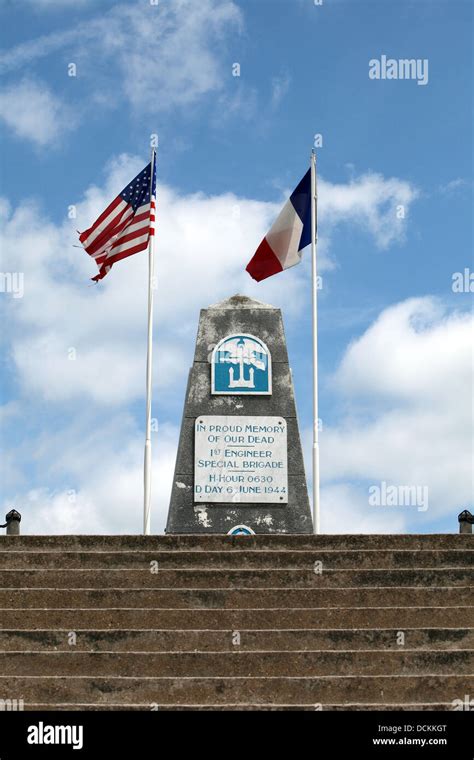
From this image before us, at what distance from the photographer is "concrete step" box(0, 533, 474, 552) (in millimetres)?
12148

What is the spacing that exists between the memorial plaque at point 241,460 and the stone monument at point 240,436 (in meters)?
0.01

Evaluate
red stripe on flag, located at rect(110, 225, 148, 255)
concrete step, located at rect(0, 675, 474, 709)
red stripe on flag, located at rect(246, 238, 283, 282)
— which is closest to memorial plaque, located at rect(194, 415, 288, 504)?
red stripe on flag, located at rect(246, 238, 283, 282)

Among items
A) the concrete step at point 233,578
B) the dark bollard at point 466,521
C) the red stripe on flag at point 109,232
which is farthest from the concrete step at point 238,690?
the red stripe on flag at point 109,232

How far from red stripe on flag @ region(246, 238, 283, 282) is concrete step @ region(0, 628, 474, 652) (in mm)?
7662

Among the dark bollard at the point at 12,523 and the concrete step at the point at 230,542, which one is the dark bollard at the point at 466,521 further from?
the dark bollard at the point at 12,523

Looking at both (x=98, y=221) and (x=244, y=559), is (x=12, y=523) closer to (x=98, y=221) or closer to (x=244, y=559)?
(x=244, y=559)

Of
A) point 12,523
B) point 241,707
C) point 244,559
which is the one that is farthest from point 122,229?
point 241,707

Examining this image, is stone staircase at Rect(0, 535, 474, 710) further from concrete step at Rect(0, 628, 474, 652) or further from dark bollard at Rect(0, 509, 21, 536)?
dark bollard at Rect(0, 509, 21, 536)

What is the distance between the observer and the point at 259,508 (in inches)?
619

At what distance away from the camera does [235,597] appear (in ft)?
37.0

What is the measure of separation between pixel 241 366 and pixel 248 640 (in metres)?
6.53
